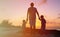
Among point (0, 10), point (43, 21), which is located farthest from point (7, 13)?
point (43, 21)

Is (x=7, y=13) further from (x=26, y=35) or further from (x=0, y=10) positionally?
(x=26, y=35)

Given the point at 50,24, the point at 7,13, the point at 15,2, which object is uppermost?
the point at 15,2

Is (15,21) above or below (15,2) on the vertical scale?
below

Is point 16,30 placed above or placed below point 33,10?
below

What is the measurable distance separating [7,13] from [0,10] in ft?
0.39

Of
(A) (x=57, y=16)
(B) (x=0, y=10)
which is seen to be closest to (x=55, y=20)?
(A) (x=57, y=16)

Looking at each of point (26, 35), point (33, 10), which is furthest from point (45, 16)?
point (26, 35)

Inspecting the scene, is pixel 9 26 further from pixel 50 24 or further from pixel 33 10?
pixel 50 24

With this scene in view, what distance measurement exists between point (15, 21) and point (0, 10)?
29 centimetres

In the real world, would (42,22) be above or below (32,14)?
below

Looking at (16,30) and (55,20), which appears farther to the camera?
(55,20)

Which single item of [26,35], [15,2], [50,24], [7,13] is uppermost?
[15,2]

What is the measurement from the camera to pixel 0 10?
2578 millimetres

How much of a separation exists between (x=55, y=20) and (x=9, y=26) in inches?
29.2
